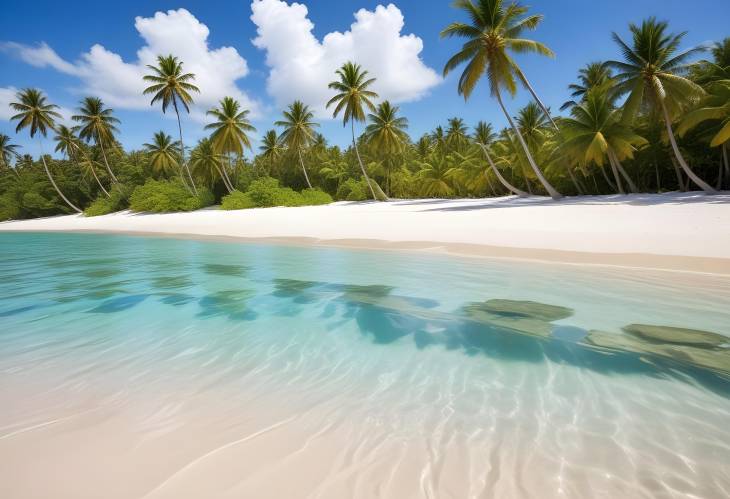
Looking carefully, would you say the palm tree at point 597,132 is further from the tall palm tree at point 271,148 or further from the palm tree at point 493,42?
the tall palm tree at point 271,148

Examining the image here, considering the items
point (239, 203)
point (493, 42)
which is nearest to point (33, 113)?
point (239, 203)

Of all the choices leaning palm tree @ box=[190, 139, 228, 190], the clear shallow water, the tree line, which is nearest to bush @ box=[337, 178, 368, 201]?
the tree line

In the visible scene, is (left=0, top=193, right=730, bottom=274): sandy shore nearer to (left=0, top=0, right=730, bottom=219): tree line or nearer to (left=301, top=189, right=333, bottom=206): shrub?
(left=0, top=0, right=730, bottom=219): tree line

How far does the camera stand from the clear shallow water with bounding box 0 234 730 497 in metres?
1.93

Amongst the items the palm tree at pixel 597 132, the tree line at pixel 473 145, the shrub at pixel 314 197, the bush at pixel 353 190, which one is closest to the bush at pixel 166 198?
the tree line at pixel 473 145

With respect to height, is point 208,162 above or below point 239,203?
above

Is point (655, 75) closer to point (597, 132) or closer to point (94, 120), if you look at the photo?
point (597, 132)

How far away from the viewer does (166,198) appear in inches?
1427

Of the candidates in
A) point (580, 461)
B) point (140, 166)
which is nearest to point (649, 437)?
point (580, 461)

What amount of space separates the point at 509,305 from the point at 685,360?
214cm

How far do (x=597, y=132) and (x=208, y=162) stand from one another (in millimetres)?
36950

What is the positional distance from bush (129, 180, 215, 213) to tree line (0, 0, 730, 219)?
0.31 m

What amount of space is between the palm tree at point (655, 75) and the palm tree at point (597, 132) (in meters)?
1.08

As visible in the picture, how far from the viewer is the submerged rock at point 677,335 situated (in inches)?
147
